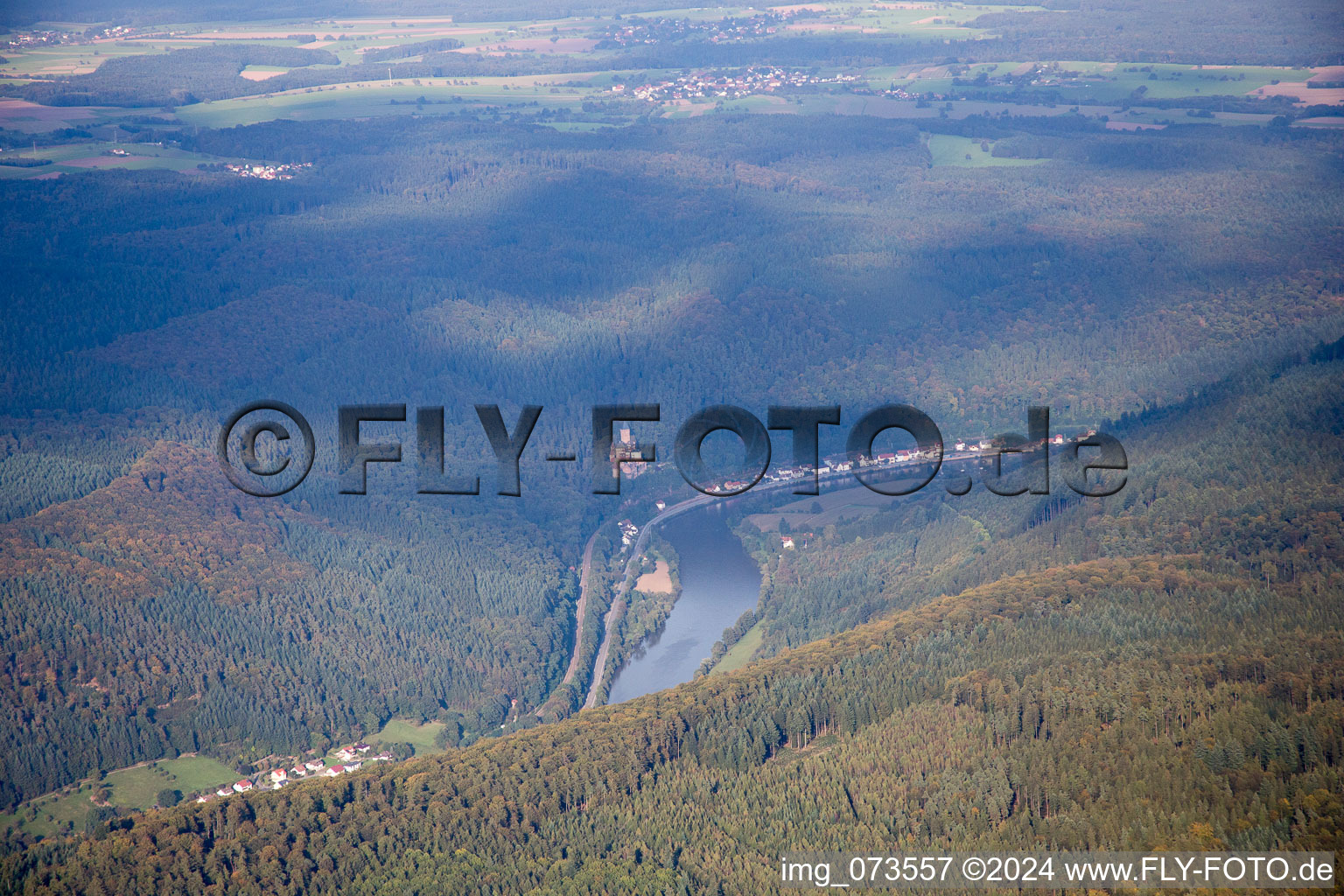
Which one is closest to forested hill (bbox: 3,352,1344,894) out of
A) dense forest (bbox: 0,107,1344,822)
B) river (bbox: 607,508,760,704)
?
dense forest (bbox: 0,107,1344,822)

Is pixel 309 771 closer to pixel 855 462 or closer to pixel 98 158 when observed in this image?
pixel 855 462

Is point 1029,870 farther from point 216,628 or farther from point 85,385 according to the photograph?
point 85,385

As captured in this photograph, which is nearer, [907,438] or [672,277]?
[907,438]

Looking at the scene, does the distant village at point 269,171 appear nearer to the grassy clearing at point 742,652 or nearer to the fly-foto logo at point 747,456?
the fly-foto logo at point 747,456

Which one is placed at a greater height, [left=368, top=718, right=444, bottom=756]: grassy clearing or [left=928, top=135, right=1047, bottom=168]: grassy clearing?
[left=928, top=135, right=1047, bottom=168]: grassy clearing

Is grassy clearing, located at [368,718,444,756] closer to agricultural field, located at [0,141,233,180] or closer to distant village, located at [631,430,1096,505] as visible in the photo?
distant village, located at [631,430,1096,505]

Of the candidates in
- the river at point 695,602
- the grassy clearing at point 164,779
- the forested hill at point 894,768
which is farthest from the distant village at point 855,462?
the grassy clearing at point 164,779

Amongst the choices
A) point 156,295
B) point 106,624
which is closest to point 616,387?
point 156,295

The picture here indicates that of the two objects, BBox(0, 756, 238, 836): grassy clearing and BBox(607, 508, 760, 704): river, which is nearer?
BBox(0, 756, 238, 836): grassy clearing
